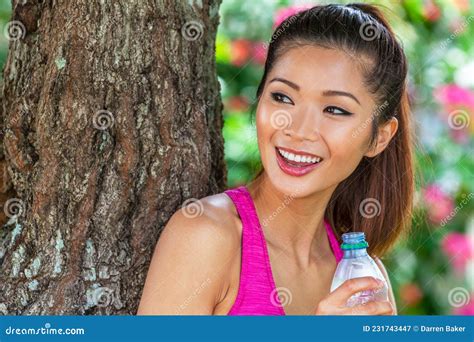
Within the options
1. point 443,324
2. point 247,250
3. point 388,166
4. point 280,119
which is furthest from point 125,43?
point 443,324

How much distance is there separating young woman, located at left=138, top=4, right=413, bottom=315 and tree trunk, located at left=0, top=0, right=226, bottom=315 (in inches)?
4.2

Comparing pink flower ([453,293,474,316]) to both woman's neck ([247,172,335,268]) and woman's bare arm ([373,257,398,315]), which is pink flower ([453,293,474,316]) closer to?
woman's bare arm ([373,257,398,315])

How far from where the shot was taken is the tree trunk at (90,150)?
1.93 meters

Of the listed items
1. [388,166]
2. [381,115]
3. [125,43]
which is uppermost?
[125,43]

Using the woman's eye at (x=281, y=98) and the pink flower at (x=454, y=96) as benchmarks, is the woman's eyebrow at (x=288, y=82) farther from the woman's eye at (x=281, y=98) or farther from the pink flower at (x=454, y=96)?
the pink flower at (x=454, y=96)

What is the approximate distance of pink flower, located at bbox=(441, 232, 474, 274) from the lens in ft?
10.8

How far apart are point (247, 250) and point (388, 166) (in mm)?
576

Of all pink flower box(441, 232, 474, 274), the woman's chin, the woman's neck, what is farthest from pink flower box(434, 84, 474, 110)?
the woman's chin

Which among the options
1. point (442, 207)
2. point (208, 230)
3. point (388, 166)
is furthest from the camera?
point (442, 207)

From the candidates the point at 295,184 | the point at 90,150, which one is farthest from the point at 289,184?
the point at 90,150

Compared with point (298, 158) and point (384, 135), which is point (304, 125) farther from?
point (384, 135)

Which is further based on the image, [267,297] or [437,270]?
[437,270]

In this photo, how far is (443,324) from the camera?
6.91ft

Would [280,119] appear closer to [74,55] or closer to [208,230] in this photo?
[208,230]
